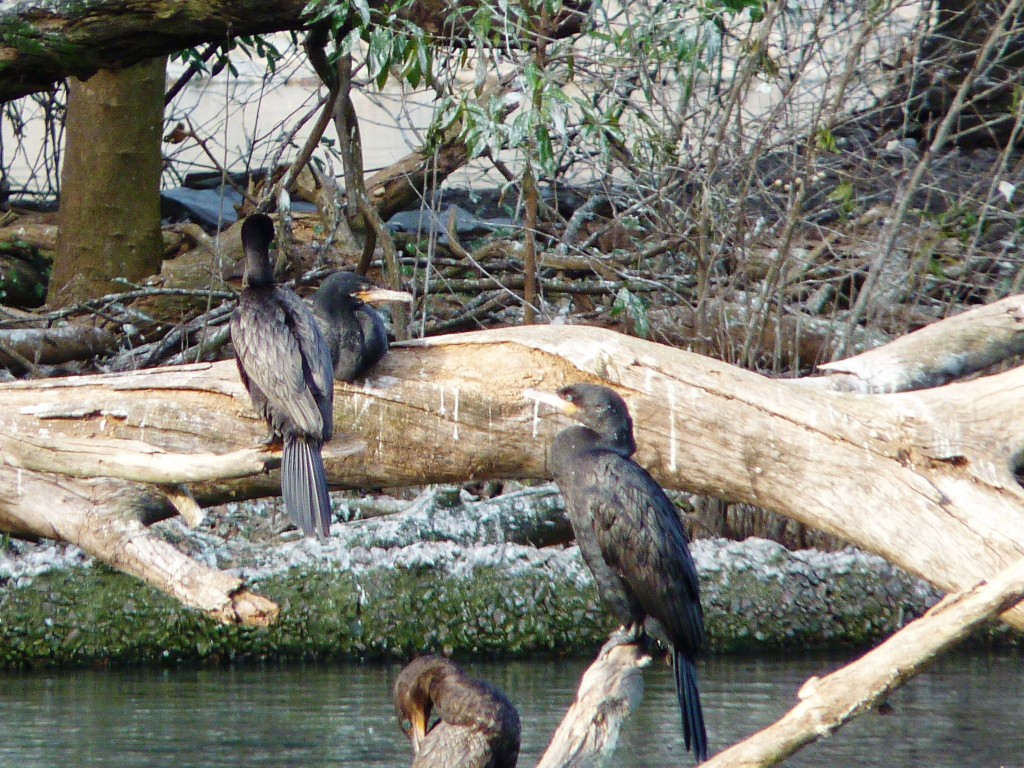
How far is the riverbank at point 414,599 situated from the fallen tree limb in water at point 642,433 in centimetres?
228

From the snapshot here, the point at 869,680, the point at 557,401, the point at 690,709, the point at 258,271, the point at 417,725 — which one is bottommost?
the point at 417,725

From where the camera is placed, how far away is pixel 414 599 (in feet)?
21.4

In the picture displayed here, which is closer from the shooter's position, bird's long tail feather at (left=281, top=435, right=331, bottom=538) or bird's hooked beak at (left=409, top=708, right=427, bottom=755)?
bird's long tail feather at (left=281, top=435, right=331, bottom=538)

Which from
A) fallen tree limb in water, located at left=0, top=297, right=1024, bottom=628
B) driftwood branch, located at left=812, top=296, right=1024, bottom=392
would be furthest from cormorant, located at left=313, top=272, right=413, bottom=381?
driftwood branch, located at left=812, top=296, right=1024, bottom=392

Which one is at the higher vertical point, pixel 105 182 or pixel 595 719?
pixel 105 182

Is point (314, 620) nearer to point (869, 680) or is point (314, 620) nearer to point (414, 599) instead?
point (414, 599)

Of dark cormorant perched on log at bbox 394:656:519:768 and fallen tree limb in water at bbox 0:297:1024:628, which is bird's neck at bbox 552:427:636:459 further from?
dark cormorant perched on log at bbox 394:656:519:768

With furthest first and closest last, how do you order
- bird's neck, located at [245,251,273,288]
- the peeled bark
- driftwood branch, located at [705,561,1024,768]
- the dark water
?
the peeled bark → the dark water → bird's neck, located at [245,251,273,288] → driftwood branch, located at [705,561,1024,768]

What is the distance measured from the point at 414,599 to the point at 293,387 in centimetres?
304

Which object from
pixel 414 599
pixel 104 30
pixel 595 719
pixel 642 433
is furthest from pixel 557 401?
pixel 414 599

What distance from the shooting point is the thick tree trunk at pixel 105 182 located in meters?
8.11

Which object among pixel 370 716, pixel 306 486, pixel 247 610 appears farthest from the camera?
pixel 370 716

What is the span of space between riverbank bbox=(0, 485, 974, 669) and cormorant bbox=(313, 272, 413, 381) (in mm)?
2481

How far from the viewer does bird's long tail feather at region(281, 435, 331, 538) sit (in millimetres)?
3625
